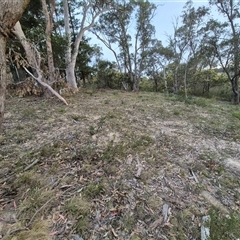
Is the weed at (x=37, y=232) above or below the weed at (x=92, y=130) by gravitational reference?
below

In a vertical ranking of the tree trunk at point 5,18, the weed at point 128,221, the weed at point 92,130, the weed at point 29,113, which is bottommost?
the weed at point 128,221

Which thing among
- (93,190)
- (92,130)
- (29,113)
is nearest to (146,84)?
(29,113)

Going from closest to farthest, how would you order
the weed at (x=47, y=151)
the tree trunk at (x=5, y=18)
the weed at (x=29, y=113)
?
the tree trunk at (x=5, y=18) → the weed at (x=47, y=151) → the weed at (x=29, y=113)

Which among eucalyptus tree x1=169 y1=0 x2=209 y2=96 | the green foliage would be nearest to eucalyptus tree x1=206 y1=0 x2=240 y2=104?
eucalyptus tree x1=169 y1=0 x2=209 y2=96

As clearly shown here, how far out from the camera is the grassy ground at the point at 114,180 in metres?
1.22

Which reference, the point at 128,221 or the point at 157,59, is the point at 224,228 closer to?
the point at 128,221

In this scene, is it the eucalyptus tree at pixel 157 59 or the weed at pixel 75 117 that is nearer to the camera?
the weed at pixel 75 117

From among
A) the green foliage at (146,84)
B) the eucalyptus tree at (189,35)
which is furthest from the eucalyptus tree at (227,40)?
the green foliage at (146,84)

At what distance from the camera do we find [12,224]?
119 centimetres

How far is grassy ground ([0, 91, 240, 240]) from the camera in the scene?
1.22 meters

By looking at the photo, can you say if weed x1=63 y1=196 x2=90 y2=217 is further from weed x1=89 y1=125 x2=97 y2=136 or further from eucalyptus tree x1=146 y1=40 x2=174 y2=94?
eucalyptus tree x1=146 y1=40 x2=174 y2=94

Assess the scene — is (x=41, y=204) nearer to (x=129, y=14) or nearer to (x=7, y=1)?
(x=7, y=1)

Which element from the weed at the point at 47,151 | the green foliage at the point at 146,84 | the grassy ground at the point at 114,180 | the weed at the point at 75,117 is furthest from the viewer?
the green foliage at the point at 146,84

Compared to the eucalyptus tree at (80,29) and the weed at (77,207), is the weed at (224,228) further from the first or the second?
the eucalyptus tree at (80,29)
